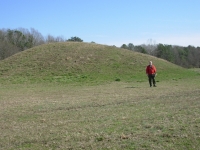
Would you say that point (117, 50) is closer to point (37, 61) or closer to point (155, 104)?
point (37, 61)

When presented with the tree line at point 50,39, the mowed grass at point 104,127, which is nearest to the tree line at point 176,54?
the tree line at point 50,39

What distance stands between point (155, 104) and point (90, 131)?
404 cm

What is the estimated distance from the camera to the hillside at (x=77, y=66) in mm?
25812

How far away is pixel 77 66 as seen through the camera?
29891 mm

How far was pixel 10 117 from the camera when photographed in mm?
8570

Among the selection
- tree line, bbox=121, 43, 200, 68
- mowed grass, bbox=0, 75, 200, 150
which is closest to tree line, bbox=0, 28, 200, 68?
tree line, bbox=121, 43, 200, 68

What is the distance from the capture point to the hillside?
2581 centimetres

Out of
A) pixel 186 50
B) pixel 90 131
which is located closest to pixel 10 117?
pixel 90 131

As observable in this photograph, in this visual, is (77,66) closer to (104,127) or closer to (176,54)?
(104,127)

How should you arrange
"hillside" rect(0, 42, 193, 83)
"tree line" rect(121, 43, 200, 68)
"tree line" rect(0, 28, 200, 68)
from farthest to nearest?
"tree line" rect(121, 43, 200, 68) → "tree line" rect(0, 28, 200, 68) → "hillside" rect(0, 42, 193, 83)

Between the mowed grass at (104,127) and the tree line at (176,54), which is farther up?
the tree line at (176,54)

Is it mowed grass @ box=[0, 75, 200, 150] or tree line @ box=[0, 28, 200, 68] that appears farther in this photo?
tree line @ box=[0, 28, 200, 68]

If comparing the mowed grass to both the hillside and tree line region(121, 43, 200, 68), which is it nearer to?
the hillside

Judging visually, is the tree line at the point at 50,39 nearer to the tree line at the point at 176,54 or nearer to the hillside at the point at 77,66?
the tree line at the point at 176,54
